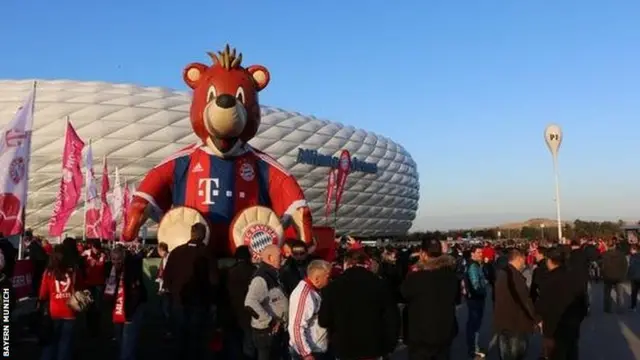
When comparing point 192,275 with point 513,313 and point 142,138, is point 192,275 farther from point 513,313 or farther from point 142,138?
point 142,138

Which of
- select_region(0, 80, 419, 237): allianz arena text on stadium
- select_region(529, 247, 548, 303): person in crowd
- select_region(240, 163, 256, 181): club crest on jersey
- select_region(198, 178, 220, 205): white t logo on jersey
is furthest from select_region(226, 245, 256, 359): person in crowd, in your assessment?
select_region(0, 80, 419, 237): allianz arena text on stadium

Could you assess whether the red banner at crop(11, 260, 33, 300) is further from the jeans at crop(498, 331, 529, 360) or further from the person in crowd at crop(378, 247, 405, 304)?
the jeans at crop(498, 331, 529, 360)

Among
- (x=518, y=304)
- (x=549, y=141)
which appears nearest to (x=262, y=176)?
(x=518, y=304)

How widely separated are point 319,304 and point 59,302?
9.20 feet

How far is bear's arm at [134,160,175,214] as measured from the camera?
10.0 meters

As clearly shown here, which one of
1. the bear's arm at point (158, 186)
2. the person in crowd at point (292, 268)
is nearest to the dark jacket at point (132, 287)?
the person in crowd at point (292, 268)

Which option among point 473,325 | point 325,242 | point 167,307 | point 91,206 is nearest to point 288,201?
point 167,307

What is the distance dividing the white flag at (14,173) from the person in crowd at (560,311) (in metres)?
5.72

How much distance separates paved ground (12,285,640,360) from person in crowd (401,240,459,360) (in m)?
2.82

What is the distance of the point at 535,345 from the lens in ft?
26.6

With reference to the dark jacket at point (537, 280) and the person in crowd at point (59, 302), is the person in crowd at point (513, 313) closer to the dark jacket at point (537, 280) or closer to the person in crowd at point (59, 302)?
the dark jacket at point (537, 280)

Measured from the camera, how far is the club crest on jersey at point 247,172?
995cm

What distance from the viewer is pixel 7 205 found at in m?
8.03

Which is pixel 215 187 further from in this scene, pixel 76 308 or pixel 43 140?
pixel 43 140
